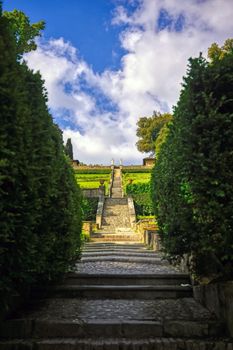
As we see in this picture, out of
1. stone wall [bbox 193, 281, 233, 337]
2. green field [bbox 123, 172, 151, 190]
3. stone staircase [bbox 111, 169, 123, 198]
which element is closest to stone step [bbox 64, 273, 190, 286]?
stone wall [bbox 193, 281, 233, 337]

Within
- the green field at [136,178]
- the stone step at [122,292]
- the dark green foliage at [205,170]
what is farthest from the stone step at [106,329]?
the green field at [136,178]

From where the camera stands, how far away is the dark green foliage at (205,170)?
4.25 m

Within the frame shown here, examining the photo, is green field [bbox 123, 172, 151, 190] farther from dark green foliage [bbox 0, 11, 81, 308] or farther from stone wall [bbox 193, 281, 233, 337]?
dark green foliage [bbox 0, 11, 81, 308]

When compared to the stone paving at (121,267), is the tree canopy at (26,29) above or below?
above

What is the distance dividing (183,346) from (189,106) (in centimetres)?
282

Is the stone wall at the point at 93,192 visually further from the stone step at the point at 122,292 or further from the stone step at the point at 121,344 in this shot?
the stone step at the point at 121,344

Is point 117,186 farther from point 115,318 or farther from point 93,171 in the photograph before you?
point 115,318

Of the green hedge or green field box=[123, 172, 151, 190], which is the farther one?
the green hedge

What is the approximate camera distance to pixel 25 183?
158 inches

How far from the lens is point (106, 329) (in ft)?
14.8

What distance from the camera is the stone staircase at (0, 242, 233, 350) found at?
13.8 ft

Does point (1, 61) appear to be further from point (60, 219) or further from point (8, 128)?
point (60, 219)

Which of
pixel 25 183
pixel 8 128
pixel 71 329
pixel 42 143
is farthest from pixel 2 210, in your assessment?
pixel 71 329

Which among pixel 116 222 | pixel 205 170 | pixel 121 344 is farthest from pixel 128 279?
pixel 116 222
